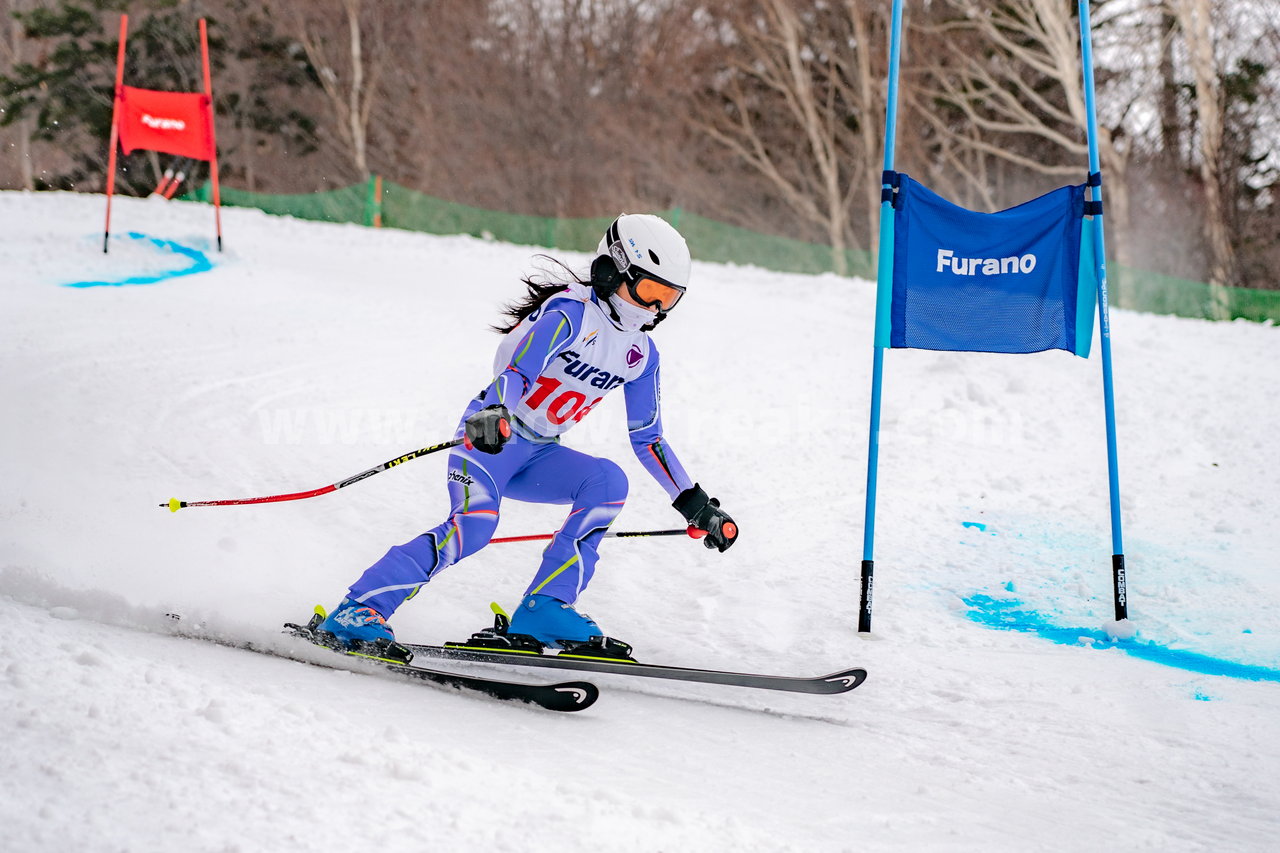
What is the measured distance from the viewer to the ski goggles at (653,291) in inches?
154

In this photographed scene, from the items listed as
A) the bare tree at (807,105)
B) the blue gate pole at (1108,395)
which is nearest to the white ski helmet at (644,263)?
the blue gate pole at (1108,395)

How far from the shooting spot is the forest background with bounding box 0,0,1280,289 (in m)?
25.7

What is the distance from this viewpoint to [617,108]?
30125 millimetres

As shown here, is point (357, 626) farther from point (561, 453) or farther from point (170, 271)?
point (170, 271)

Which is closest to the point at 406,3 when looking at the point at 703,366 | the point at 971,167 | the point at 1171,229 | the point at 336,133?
the point at 336,133

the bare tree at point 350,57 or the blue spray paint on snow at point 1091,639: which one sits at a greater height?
the bare tree at point 350,57

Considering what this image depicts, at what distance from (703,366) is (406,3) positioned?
2684 centimetres

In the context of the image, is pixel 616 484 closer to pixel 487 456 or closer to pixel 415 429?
pixel 487 456

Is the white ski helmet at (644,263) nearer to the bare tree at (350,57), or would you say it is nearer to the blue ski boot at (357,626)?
the blue ski boot at (357,626)

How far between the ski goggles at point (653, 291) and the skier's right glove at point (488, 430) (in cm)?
70

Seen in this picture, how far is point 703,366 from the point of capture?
9.61m

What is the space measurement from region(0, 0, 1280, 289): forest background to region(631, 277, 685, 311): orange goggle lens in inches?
Answer: 870

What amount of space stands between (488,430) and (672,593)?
197cm

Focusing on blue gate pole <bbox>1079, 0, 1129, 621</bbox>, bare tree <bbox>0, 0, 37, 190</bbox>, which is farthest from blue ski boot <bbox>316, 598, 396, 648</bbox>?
bare tree <bbox>0, 0, 37, 190</bbox>
